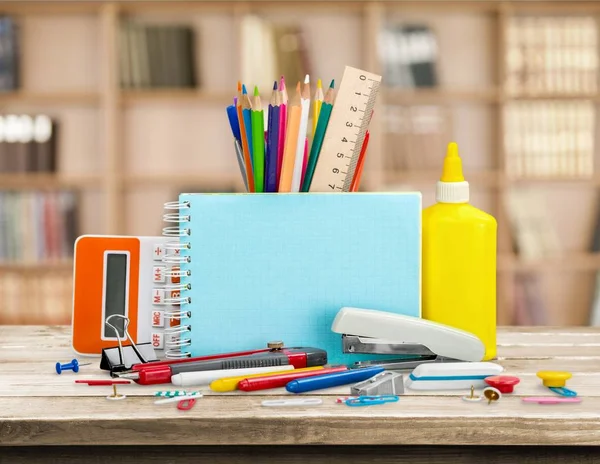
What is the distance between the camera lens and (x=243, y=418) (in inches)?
31.8

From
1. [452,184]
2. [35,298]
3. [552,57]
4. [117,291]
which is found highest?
[552,57]

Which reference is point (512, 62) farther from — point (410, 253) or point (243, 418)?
point (243, 418)

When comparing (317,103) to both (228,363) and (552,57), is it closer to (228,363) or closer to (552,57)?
(228,363)

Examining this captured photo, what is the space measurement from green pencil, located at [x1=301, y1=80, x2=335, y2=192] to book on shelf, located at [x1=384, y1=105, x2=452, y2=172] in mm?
2643

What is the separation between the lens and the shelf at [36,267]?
3691 mm

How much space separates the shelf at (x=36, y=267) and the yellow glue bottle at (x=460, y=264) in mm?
2836

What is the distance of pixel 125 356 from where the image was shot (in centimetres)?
101

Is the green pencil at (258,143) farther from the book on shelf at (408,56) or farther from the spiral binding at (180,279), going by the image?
the book on shelf at (408,56)

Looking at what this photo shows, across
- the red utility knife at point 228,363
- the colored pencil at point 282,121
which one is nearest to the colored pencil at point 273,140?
the colored pencil at point 282,121

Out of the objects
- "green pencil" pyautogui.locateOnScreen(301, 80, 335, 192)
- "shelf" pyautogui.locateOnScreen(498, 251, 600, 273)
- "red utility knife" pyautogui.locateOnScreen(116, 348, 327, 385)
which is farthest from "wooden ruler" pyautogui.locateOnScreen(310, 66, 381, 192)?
"shelf" pyautogui.locateOnScreen(498, 251, 600, 273)

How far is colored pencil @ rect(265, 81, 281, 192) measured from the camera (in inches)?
39.6

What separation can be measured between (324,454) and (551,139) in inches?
122

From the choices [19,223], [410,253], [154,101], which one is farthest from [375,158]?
[410,253]

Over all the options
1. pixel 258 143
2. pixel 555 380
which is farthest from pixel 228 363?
pixel 555 380
